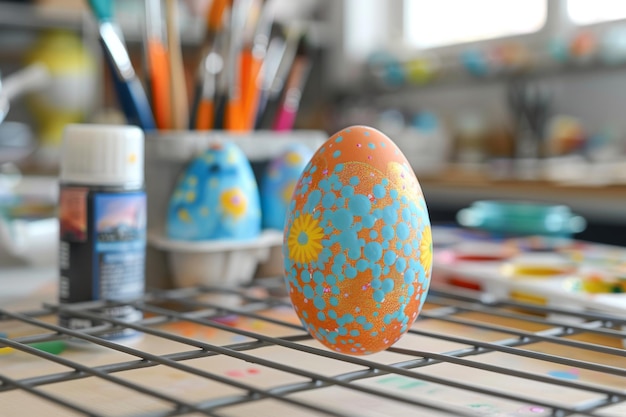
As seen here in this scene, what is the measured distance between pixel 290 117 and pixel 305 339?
485 mm

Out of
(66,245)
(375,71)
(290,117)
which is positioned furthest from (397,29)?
(66,245)

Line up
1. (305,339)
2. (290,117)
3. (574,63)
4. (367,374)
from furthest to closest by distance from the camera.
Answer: (574,63)
(290,117)
(305,339)
(367,374)

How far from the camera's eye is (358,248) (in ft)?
1.38

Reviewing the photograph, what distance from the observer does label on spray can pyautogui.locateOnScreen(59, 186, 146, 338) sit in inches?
23.1

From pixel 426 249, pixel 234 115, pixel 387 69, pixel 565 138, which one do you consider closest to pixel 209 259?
pixel 234 115

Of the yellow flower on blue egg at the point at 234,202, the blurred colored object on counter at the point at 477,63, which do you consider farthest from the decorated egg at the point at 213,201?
the blurred colored object on counter at the point at 477,63

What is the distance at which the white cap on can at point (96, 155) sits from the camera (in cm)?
59

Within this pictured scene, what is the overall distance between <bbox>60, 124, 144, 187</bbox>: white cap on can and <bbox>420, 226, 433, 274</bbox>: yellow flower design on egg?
25cm

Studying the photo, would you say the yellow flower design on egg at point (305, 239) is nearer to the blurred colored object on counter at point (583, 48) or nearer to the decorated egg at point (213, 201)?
the decorated egg at point (213, 201)

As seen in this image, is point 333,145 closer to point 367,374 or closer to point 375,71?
point 367,374

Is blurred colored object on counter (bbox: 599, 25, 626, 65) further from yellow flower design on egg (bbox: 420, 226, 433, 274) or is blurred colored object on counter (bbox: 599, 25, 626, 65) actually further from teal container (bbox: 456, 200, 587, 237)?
yellow flower design on egg (bbox: 420, 226, 433, 274)

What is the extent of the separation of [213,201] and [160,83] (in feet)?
0.53

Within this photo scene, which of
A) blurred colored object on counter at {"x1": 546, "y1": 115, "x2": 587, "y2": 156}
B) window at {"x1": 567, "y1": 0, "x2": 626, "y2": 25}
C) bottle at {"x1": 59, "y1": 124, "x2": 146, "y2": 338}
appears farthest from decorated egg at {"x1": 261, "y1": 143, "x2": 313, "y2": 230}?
window at {"x1": 567, "y1": 0, "x2": 626, "y2": 25}

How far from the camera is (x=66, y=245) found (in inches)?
23.4
